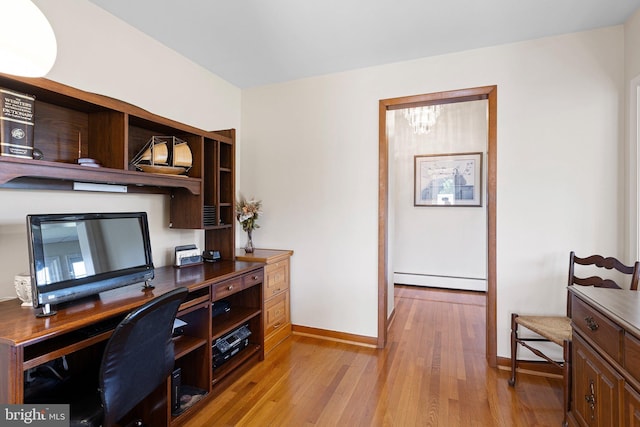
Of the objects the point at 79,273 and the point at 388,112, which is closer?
the point at 79,273

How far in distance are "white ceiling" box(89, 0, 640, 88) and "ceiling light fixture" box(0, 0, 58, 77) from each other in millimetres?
1151

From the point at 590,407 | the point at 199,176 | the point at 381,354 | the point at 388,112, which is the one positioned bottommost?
the point at 381,354

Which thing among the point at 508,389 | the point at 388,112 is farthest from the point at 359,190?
the point at 508,389

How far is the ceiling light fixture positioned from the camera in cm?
101

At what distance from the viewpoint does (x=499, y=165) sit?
252 cm

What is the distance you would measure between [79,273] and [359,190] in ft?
7.36

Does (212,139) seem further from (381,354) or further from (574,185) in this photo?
(574,185)

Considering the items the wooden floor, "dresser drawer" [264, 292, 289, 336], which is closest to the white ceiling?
"dresser drawer" [264, 292, 289, 336]

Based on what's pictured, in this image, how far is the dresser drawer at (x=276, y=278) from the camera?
279 cm

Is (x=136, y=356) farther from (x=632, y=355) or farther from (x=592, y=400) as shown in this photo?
(x=592, y=400)

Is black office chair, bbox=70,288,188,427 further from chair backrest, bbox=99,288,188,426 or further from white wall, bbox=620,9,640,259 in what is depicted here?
white wall, bbox=620,9,640,259

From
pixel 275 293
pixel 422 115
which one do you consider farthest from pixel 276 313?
pixel 422 115

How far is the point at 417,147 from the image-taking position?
500cm

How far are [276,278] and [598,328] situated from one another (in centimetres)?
234
